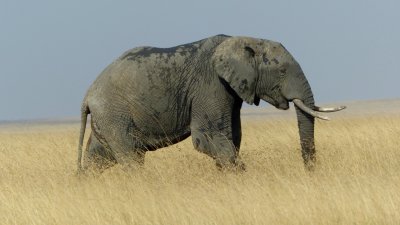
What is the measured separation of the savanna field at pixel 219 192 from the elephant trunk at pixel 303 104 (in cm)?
26

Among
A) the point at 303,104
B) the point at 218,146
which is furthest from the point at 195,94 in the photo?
the point at 303,104

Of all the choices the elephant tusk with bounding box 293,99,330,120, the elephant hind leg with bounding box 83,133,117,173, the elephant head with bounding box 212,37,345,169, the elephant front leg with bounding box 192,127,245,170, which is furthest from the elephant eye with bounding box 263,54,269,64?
the elephant hind leg with bounding box 83,133,117,173

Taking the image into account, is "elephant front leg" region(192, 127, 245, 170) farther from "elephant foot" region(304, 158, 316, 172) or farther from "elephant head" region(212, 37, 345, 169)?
"elephant foot" region(304, 158, 316, 172)

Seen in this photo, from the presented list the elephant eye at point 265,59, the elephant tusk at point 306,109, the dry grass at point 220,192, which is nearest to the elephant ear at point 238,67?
the elephant eye at point 265,59

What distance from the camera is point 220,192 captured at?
890cm

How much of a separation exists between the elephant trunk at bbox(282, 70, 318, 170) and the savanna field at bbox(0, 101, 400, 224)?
257mm

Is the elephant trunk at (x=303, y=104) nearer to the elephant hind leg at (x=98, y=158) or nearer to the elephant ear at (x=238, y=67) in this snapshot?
the elephant ear at (x=238, y=67)

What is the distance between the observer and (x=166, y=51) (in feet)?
37.1

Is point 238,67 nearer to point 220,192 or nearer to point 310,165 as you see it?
point 310,165

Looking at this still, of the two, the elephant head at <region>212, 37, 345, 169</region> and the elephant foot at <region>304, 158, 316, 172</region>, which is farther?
the elephant head at <region>212, 37, 345, 169</region>

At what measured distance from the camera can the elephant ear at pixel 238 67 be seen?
1089 cm

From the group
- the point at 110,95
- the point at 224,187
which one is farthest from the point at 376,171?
the point at 110,95

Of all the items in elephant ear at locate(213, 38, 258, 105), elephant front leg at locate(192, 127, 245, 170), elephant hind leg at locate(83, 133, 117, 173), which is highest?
elephant ear at locate(213, 38, 258, 105)

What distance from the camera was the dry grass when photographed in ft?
25.7
